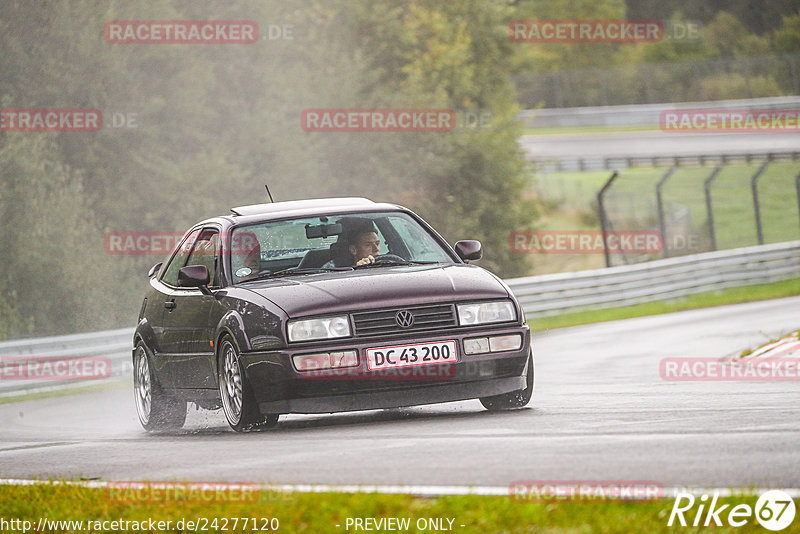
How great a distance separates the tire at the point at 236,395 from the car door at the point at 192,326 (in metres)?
0.28

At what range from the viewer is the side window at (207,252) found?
10281 mm

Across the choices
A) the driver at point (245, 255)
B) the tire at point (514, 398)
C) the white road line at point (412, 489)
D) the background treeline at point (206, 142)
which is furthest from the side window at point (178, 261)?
the background treeline at point (206, 142)

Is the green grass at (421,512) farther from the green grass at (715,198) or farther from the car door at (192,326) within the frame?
the green grass at (715,198)

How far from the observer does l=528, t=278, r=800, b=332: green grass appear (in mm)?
24859

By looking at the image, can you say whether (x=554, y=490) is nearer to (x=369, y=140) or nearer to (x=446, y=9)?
(x=369, y=140)

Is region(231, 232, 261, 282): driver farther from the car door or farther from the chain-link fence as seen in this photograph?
the chain-link fence

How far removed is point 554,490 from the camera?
5.71 m

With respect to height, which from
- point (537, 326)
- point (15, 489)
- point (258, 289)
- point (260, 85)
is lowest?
point (537, 326)

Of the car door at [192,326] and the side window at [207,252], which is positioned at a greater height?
the side window at [207,252]

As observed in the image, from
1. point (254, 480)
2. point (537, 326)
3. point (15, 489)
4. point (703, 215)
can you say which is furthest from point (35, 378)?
point (703, 215)

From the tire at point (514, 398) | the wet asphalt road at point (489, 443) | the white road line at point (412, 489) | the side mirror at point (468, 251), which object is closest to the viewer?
the white road line at point (412, 489)

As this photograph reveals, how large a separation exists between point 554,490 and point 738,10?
272ft

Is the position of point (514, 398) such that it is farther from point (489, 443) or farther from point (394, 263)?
point (489, 443)

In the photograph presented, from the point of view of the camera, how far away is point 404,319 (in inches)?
349
